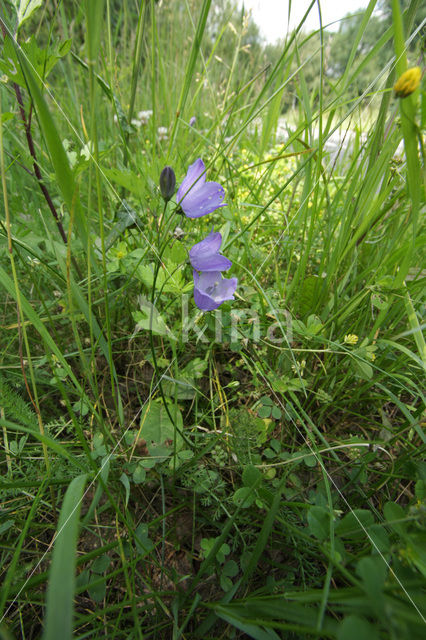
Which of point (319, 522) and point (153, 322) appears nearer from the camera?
point (319, 522)

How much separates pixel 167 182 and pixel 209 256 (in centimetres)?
22

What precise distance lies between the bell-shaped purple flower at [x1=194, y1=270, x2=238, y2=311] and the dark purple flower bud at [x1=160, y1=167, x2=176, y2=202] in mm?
224

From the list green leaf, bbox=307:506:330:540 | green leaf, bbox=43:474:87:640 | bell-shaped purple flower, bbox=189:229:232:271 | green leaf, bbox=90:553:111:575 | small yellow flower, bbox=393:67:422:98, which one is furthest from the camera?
bell-shaped purple flower, bbox=189:229:232:271

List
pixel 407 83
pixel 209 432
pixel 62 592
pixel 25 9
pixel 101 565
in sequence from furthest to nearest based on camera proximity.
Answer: pixel 209 432, pixel 25 9, pixel 101 565, pixel 407 83, pixel 62 592

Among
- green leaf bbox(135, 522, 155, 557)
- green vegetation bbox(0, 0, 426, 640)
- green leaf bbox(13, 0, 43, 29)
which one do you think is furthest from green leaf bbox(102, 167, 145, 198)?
green leaf bbox(135, 522, 155, 557)

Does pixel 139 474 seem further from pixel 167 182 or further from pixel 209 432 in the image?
pixel 167 182

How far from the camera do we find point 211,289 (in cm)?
96

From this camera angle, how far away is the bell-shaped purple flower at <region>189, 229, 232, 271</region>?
2.97ft

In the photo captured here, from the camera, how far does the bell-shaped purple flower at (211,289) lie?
0.92 meters

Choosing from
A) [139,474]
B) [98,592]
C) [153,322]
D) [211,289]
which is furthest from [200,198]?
[98,592]

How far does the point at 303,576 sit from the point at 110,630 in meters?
0.45

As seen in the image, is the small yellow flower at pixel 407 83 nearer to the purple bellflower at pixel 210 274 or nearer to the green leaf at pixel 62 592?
the purple bellflower at pixel 210 274

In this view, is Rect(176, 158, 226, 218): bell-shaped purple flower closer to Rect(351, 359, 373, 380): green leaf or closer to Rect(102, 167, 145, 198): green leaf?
Rect(102, 167, 145, 198): green leaf

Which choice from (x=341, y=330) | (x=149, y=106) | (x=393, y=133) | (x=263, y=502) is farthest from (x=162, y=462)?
(x=149, y=106)
